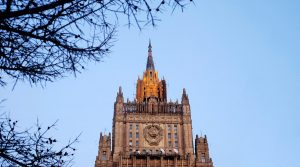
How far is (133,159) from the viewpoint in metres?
66.9

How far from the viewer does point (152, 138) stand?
236ft

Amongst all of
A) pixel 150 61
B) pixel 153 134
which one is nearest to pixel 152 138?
pixel 153 134

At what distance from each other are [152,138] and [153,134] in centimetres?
80

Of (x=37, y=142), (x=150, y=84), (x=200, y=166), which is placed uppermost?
(x=150, y=84)

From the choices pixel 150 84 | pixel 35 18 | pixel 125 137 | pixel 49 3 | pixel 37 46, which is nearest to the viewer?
pixel 49 3

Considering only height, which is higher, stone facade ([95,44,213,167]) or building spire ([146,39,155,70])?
building spire ([146,39,155,70])

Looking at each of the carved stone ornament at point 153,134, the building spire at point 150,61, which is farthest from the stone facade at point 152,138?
the building spire at point 150,61

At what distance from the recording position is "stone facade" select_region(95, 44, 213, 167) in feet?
222

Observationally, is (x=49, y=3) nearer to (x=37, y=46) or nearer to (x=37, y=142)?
(x=37, y=46)

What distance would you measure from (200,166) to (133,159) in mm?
12113

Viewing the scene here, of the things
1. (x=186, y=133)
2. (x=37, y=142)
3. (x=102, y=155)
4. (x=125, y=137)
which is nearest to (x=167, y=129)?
(x=186, y=133)

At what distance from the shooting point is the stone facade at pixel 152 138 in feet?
222

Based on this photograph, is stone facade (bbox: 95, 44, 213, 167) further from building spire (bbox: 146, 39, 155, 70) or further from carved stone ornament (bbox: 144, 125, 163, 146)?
building spire (bbox: 146, 39, 155, 70)

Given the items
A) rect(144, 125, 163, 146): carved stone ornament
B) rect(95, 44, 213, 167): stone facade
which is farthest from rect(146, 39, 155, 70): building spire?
rect(144, 125, 163, 146): carved stone ornament
